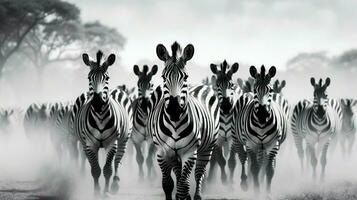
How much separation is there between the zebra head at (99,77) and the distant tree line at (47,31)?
29.6m

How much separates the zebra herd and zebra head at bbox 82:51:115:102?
19 mm

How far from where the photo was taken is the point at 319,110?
53.7ft

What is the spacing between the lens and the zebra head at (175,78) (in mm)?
8430

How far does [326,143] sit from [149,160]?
4693 millimetres

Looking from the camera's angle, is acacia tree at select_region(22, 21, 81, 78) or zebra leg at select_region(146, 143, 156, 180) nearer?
zebra leg at select_region(146, 143, 156, 180)

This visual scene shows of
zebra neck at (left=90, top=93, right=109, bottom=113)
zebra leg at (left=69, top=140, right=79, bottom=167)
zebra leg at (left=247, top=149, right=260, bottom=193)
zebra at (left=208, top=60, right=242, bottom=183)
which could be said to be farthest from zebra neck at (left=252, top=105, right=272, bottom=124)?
zebra leg at (left=69, top=140, right=79, bottom=167)

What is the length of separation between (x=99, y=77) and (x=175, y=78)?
3610 mm

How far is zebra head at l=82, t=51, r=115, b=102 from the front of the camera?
38.6ft

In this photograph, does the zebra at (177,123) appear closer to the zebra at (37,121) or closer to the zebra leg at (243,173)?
the zebra leg at (243,173)

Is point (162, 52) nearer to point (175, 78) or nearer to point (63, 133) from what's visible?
point (175, 78)

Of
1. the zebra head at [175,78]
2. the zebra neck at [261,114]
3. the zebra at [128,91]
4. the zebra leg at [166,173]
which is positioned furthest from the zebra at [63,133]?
the zebra head at [175,78]

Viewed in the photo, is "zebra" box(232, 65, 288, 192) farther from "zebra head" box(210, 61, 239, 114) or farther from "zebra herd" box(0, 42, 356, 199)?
"zebra head" box(210, 61, 239, 114)

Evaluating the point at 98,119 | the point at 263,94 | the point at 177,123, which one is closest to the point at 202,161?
the point at 177,123

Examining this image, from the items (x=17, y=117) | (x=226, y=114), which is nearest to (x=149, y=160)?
(x=226, y=114)
